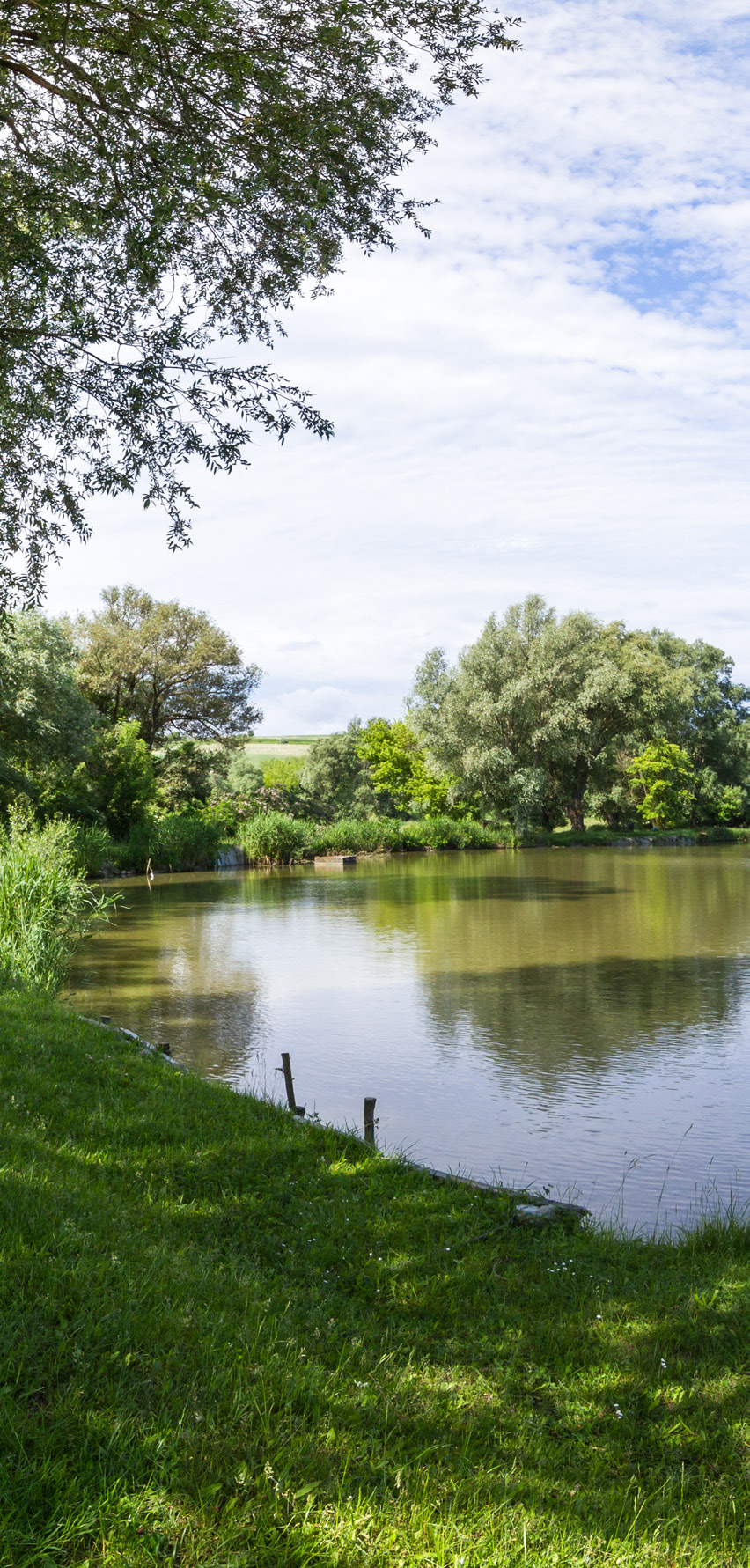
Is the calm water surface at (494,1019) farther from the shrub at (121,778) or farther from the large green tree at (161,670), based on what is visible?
the large green tree at (161,670)

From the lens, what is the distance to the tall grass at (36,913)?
11.4 metres

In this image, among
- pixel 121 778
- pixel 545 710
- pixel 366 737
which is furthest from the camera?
pixel 366 737

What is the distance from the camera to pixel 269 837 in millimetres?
44000

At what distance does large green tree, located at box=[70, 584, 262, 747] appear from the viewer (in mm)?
45219

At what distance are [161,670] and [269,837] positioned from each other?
9.30 meters

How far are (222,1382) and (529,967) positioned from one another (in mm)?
13506

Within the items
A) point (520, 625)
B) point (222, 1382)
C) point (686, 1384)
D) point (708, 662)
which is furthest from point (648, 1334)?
point (708, 662)

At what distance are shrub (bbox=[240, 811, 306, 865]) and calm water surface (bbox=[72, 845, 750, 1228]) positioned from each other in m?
16.4

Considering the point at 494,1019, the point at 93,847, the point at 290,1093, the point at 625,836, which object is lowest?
the point at 494,1019

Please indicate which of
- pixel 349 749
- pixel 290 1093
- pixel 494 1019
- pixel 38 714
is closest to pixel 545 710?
pixel 349 749

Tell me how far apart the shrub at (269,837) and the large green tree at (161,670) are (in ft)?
22.9

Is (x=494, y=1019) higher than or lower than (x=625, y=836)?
lower

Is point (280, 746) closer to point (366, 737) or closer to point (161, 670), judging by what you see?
point (366, 737)

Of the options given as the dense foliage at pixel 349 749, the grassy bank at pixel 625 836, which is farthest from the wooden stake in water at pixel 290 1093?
the grassy bank at pixel 625 836
